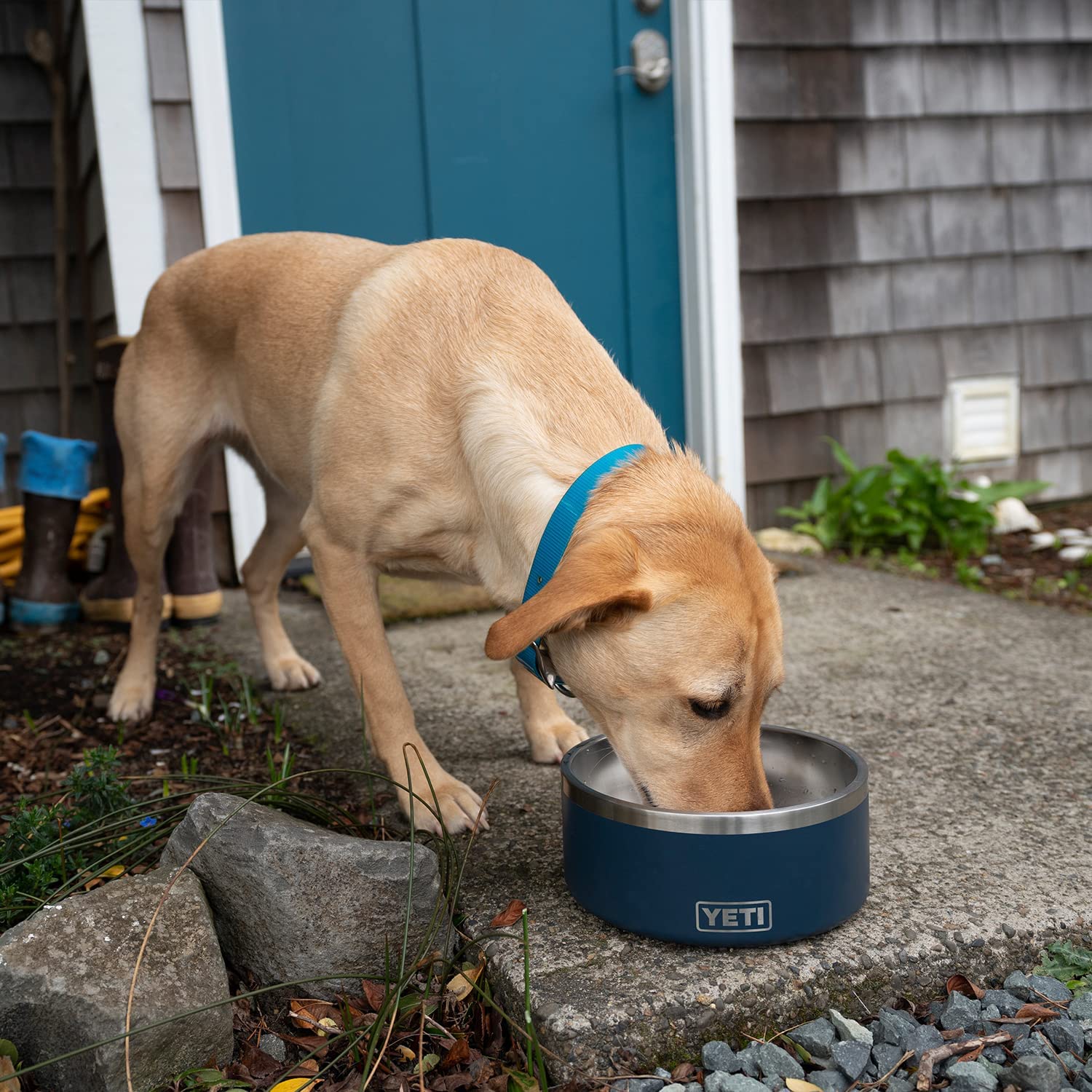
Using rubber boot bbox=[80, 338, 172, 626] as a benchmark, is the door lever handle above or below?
above

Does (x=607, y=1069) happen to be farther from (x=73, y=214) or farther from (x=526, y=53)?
(x=73, y=214)

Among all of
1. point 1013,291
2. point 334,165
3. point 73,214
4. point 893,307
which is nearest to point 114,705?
point 334,165

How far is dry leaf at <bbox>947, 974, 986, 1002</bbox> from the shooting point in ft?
5.34

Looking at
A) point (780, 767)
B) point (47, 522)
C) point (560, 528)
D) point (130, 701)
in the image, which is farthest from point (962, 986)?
point (47, 522)

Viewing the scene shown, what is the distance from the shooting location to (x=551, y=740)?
252 centimetres

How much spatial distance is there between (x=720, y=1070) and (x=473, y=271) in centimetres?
167

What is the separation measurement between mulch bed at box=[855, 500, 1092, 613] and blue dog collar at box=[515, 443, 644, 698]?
2812 millimetres

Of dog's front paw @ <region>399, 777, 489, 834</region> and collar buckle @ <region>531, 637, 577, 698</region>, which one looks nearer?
collar buckle @ <region>531, 637, 577, 698</region>

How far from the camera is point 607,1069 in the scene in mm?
1468

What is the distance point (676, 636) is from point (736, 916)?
0.42m

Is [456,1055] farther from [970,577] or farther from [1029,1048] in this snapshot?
[970,577]

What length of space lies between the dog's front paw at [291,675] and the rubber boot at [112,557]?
2.86ft

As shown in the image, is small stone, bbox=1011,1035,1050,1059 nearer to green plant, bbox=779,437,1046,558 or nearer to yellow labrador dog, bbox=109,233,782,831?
yellow labrador dog, bbox=109,233,782,831

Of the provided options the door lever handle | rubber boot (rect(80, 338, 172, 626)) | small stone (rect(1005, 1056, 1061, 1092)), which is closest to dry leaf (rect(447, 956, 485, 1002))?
small stone (rect(1005, 1056, 1061, 1092))
